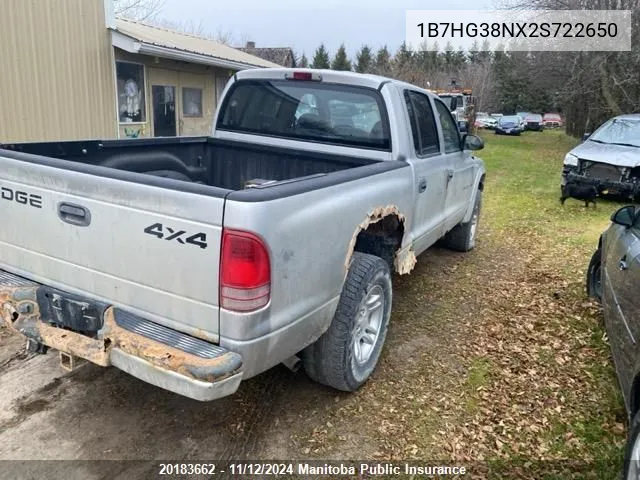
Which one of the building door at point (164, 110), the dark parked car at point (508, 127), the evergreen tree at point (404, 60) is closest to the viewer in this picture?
the building door at point (164, 110)

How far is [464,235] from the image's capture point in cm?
665

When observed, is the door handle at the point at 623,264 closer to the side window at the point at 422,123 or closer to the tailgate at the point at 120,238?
the side window at the point at 422,123

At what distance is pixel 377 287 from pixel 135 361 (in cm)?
167

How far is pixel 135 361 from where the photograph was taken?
2385mm

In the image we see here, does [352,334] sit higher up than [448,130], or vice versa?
[448,130]

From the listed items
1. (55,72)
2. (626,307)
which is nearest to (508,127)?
(55,72)

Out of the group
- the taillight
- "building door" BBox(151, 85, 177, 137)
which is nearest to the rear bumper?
the taillight

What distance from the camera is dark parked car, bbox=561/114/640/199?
357 inches

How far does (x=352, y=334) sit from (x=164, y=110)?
961 centimetres

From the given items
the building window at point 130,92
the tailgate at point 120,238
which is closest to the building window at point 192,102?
the building window at point 130,92

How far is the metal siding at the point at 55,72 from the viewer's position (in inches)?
304

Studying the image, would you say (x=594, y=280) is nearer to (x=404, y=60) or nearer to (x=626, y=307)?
(x=626, y=307)

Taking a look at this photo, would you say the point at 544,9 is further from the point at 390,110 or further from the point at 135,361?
the point at 135,361

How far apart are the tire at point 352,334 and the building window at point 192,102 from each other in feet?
32.5
